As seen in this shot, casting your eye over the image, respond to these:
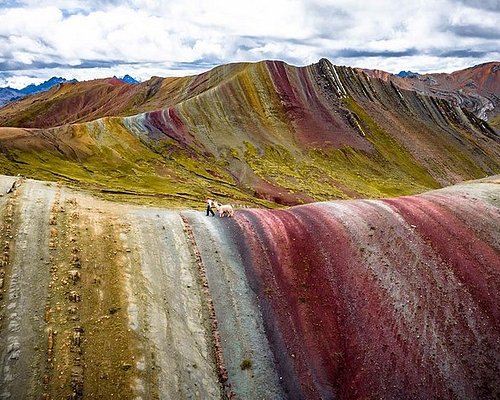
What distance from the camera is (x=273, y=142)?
116 metres

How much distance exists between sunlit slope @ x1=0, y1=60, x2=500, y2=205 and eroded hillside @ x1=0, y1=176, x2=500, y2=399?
2009 centimetres

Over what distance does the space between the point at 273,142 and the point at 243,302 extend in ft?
300

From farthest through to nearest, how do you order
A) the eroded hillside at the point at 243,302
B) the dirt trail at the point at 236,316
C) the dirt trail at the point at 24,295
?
1. the dirt trail at the point at 236,316
2. the eroded hillside at the point at 243,302
3. the dirt trail at the point at 24,295

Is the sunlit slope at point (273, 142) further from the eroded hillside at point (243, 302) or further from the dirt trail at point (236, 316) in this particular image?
the dirt trail at point (236, 316)

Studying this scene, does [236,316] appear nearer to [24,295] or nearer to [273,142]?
[24,295]

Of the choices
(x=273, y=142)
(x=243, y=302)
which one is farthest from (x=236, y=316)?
(x=273, y=142)

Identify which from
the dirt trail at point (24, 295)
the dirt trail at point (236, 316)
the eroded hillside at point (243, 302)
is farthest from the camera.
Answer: the dirt trail at point (236, 316)

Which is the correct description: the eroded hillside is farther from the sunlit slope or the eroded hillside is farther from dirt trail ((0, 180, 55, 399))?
the sunlit slope

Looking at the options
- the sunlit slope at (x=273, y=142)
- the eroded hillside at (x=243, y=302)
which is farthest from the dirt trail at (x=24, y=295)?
the sunlit slope at (x=273, y=142)

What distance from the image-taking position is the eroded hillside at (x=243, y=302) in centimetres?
2159

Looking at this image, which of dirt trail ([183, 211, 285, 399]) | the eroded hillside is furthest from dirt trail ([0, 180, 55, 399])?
dirt trail ([183, 211, 285, 399])

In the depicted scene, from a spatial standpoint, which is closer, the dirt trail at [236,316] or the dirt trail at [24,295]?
the dirt trail at [24,295]

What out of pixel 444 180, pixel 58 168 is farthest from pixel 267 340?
pixel 444 180

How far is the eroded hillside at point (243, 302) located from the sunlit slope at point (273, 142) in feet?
65.9
